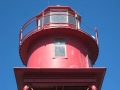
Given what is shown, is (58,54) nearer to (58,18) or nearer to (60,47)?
(60,47)

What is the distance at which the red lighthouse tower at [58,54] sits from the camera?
1889 cm

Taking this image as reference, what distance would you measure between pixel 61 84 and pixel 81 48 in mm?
3453

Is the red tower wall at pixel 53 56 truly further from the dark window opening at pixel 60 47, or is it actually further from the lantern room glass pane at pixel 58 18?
the lantern room glass pane at pixel 58 18

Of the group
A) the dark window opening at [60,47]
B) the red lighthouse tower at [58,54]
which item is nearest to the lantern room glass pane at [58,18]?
the red lighthouse tower at [58,54]

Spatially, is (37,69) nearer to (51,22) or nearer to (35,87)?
(35,87)

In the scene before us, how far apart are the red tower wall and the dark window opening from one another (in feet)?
0.80

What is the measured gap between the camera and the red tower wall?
20.0 metres

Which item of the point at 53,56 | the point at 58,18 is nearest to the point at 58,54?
the point at 53,56

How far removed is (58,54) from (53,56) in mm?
338

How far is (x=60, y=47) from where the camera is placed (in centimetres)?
2084

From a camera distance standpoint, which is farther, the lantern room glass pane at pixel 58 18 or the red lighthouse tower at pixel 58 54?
the lantern room glass pane at pixel 58 18

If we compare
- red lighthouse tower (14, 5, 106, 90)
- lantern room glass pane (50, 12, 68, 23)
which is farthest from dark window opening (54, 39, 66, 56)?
lantern room glass pane (50, 12, 68, 23)

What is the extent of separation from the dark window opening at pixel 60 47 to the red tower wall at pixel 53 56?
0.24 meters

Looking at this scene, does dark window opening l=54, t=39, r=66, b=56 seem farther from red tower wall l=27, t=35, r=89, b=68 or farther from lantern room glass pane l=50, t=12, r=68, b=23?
lantern room glass pane l=50, t=12, r=68, b=23
